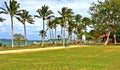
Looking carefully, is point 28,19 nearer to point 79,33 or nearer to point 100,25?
point 100,25

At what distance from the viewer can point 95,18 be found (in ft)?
309

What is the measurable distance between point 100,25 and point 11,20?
25671mm

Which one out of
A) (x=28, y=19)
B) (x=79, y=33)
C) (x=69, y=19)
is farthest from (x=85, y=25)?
(x=28, y=19)

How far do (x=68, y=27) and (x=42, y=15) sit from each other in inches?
1241

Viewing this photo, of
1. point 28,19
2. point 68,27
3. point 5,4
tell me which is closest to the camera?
point 5,4

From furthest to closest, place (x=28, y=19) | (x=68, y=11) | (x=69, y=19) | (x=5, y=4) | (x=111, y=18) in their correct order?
(x=69, y=19) < (x=68, y=11) < (x=28, y=19) < (x=111, y=18) < (x=5, y=4)

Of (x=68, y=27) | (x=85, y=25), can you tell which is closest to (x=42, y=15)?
(x=68, y=27)

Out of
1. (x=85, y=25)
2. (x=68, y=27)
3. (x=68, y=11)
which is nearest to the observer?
(x=68, y=11)

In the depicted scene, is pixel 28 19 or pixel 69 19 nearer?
pixel 28 19

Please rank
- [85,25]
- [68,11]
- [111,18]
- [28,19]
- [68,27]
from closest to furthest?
[111,18] → [28,19] → [68,11] → [68,27] → [85,25]

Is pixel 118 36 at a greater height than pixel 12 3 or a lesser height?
lesser

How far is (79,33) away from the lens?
141 metres

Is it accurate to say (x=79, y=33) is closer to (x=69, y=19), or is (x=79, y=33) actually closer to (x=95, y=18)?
(x=69, y=19)

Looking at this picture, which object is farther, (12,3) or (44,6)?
(44,6)
